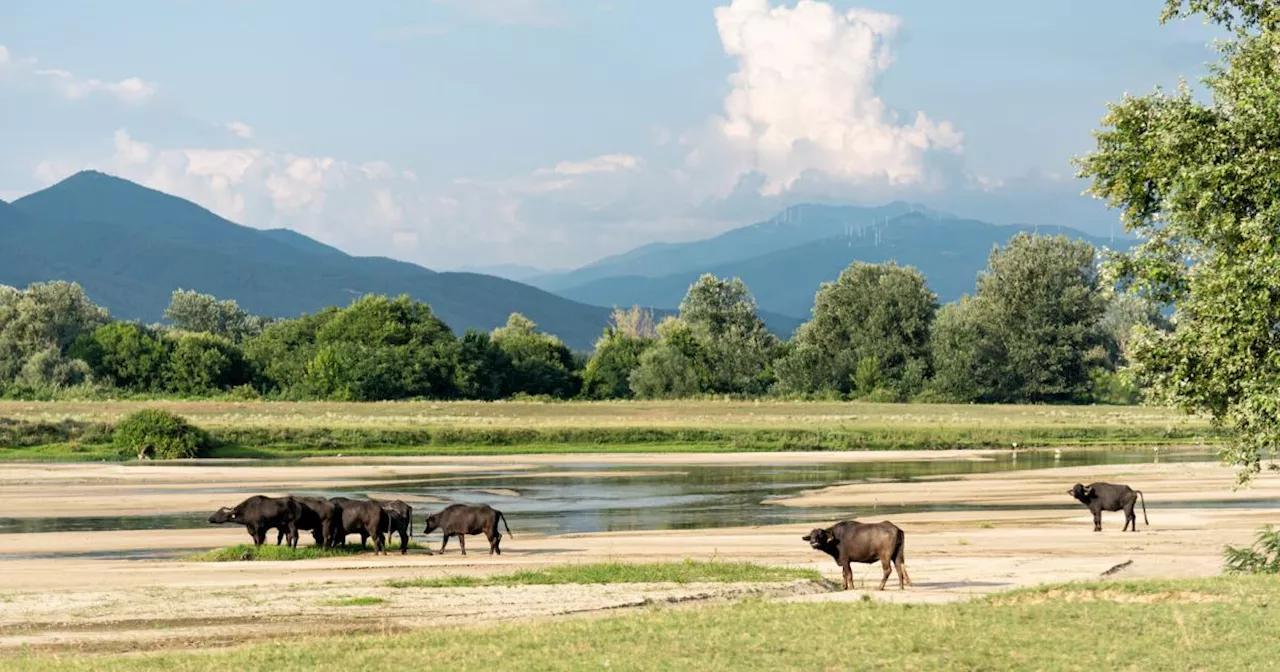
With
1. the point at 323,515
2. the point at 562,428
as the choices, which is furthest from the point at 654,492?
the point at 562,428

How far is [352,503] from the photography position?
3164 centimetres

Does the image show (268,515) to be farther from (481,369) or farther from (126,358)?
(126,358)

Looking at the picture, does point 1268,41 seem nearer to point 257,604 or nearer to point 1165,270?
point 1165,270

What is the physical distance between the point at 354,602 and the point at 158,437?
52.3 m

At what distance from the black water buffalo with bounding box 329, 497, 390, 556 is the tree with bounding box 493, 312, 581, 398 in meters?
103

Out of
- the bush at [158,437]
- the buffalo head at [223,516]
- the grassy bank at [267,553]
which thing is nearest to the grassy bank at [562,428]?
the bush at [158,437]

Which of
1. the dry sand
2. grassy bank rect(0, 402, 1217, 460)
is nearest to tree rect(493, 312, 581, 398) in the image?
grassy bank rect(0, 402, 1217, 460)

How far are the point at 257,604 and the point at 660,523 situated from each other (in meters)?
19.7

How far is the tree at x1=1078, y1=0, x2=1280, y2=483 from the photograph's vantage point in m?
21.7

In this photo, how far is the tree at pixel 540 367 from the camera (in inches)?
5443

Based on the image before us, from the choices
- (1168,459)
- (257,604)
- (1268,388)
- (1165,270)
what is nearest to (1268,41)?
(1165,270)

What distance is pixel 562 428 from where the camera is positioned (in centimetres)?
8712

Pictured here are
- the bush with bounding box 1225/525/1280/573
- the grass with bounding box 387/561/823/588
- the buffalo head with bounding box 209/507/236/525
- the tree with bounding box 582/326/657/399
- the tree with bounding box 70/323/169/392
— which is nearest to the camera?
the bush with bounding box 1225/525/1280/573

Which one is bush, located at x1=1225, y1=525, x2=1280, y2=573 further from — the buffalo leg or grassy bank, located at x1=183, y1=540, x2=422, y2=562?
grassy bank, located at x1=183, y1=540, x2=422, y2=562
